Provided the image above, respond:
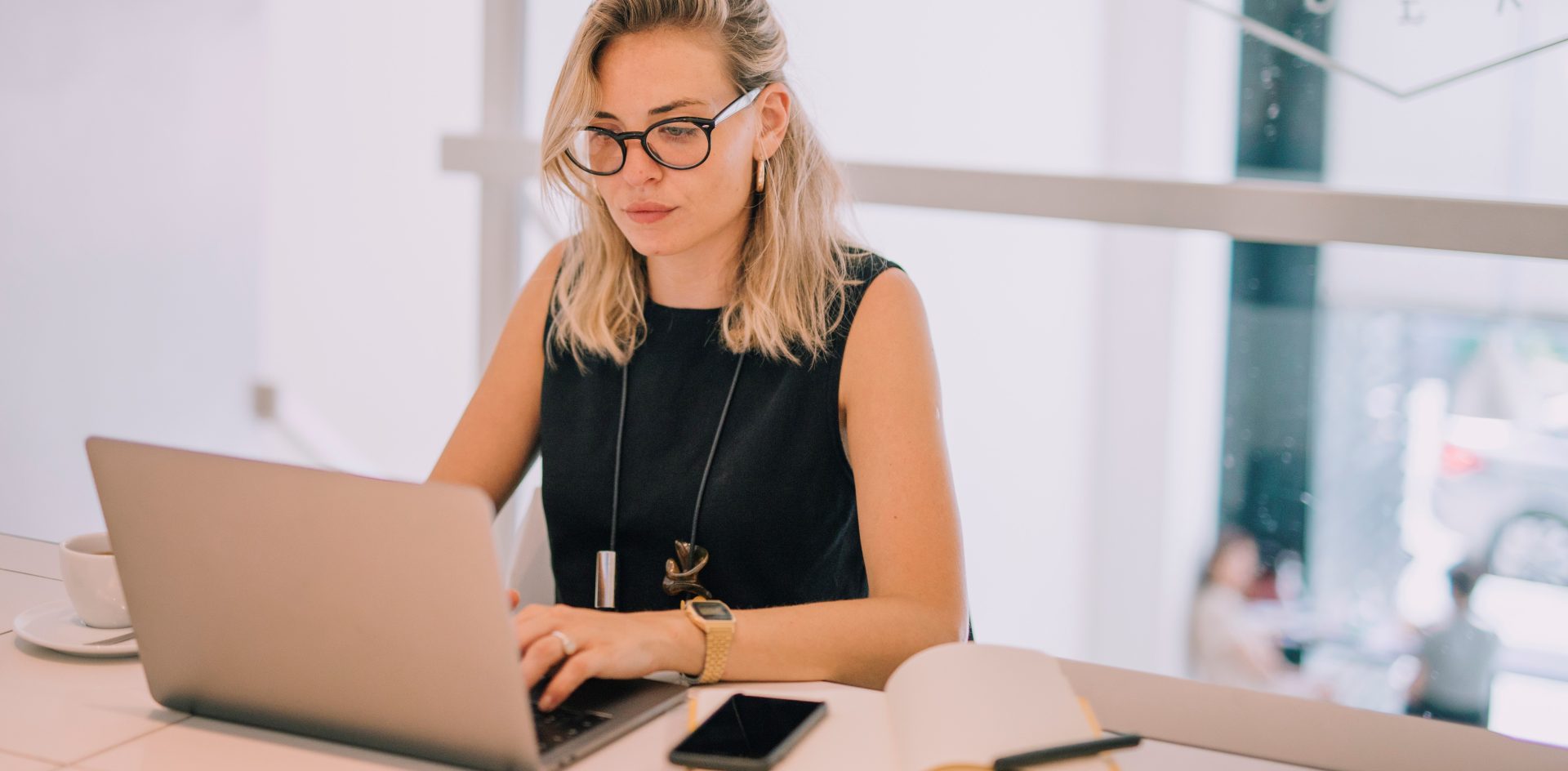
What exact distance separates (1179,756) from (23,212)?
3520 millimetres

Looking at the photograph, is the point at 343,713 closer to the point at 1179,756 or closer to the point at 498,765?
the point at 498,765

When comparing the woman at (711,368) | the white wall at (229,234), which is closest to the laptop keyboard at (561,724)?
the woman at (711,368)

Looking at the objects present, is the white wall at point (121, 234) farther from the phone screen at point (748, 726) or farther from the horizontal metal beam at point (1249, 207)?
the phone screen at point (748, 726)

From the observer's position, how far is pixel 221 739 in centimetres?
97

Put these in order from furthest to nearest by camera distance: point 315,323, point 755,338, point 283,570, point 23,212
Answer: point 315,323 < point 23,212 < point 755,338 < point 283,570

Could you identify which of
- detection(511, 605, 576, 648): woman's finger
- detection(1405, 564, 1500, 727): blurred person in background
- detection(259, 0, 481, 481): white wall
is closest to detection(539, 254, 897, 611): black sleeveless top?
detection(511, 605, 576, 648): woman's finger

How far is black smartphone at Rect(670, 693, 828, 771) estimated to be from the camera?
917 mm

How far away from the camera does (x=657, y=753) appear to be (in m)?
0.95

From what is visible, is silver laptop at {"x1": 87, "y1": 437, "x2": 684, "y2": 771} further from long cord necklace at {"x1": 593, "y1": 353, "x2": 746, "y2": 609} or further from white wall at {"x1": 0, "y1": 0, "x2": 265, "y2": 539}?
white wall at {"x1": 0, "y1": 0, "x2": 265, "y2": 539}

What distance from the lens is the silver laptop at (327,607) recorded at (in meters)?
0.85

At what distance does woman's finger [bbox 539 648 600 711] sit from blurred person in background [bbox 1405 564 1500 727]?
1964 millimetres

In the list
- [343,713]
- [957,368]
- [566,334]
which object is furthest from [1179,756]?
[957,368]

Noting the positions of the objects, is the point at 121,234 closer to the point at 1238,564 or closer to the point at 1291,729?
the point at 1238,564

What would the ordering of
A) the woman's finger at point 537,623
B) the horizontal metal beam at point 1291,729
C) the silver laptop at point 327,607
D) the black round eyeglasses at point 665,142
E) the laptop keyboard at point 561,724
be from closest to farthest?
the silver laptop at point 327,607 < the laptop keyboard at point 561,724 < the woman's finger at point 537,623 < the black round eyeglasses at point 665,142 < the horizontal metal beam at point 1291,729
